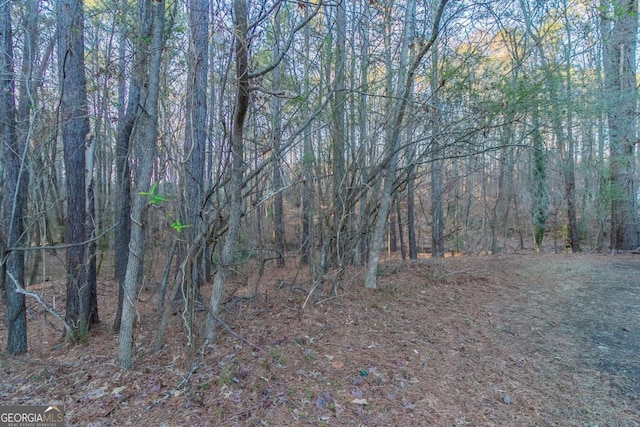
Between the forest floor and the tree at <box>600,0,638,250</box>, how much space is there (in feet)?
15.1

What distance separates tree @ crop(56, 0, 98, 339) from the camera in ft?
13.2

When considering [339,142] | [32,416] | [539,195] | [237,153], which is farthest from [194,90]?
[539,195]

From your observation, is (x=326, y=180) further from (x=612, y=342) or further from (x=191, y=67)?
(x=612, y=342)

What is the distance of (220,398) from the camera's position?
251 centimetres

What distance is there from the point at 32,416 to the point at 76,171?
9.49ft

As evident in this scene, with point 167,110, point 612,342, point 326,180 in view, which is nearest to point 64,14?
point 167,110

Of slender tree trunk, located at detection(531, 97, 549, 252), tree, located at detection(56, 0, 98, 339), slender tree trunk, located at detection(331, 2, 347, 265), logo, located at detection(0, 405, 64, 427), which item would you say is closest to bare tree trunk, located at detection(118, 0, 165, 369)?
logo, located at detection(0, 405, 64, 427)

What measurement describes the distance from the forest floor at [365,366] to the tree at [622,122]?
4.60m

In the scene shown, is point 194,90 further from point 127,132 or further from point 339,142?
point 339,142

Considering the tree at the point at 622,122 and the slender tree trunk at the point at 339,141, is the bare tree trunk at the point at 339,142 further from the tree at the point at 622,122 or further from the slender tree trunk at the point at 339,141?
the tree at the point at 622,122

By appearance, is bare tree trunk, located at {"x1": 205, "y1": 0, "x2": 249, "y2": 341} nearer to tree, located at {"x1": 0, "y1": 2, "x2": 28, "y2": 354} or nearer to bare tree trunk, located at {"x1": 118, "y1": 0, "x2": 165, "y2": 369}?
bare tree trunk, located at {"x1": 118, "y1": 0, "x2": 165, "y2": 369}

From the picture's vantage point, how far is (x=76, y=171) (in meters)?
4.20

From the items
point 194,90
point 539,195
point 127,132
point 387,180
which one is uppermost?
point 194,90

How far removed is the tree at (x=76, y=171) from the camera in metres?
4.02
